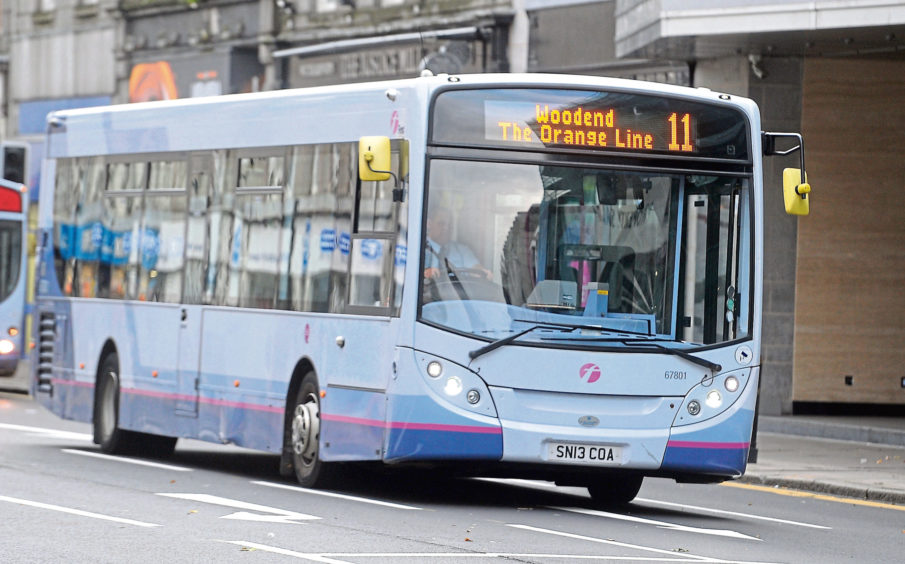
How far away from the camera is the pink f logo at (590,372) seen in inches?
541

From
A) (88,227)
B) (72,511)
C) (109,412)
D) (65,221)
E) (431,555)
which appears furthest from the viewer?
(65,221)

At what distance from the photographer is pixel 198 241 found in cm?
1733

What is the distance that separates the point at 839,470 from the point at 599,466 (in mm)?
6110

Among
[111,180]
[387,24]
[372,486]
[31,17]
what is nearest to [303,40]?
[387,24]

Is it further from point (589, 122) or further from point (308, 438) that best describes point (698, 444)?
point (308, 438)

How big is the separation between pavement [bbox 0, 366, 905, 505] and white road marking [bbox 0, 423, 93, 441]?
22.2 ft

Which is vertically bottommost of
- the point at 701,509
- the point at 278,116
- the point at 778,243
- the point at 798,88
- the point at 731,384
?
the point at 701,509

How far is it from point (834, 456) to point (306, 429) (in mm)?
7704

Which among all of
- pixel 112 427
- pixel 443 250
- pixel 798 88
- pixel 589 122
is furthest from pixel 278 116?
pixel 798 88

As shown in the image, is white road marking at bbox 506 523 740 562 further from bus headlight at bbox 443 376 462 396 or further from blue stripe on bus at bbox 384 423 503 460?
bus headlight at bbox 443 376 462 396

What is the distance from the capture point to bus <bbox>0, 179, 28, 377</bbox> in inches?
1298

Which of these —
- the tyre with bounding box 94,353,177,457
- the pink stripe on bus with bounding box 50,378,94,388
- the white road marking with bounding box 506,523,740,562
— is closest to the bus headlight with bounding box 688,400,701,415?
the white road marking with bounding box 506,523,740,562

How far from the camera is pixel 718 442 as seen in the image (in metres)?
14.1

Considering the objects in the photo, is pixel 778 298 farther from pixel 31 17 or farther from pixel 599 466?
pixel 31 17
